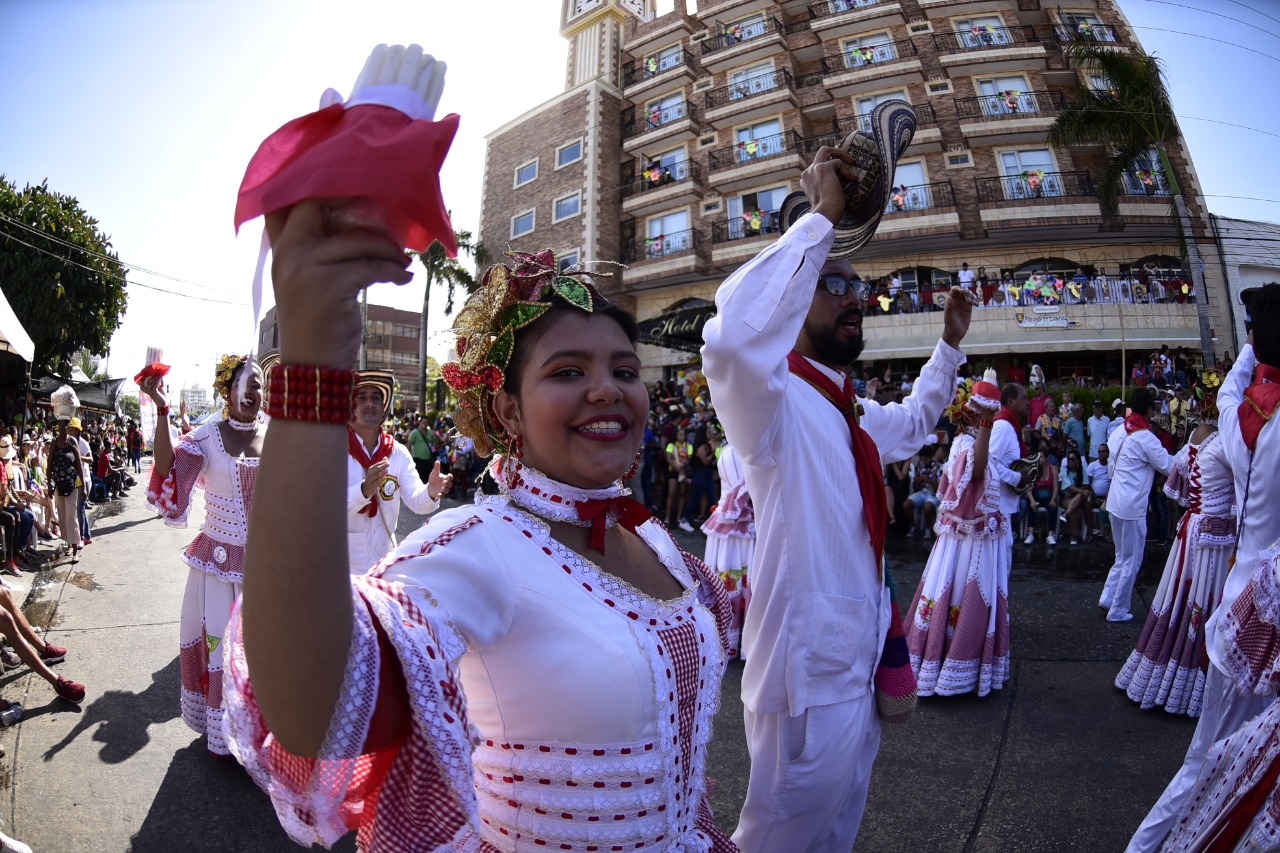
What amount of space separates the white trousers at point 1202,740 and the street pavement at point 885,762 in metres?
0.48

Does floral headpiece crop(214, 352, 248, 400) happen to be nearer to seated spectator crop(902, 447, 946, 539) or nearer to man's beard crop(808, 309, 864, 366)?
man's beard crop(808, 309, 864, 366)

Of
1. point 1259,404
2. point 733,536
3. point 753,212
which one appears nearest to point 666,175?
point 753,212

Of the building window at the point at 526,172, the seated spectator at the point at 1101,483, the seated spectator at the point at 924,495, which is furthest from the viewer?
the building window at the point at 526,172

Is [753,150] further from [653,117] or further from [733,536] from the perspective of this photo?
[733,536]

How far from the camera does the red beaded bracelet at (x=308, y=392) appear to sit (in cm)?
83

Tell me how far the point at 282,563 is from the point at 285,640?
0.09 metres

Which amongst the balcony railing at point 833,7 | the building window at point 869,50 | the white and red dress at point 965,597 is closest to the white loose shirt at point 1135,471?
the white and red dress at point 965,597

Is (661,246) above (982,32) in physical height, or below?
below

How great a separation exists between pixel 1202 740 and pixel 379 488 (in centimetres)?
394

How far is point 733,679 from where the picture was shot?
5387mm

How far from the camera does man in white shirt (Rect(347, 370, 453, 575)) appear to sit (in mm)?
4195

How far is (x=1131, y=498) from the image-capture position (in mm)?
6871

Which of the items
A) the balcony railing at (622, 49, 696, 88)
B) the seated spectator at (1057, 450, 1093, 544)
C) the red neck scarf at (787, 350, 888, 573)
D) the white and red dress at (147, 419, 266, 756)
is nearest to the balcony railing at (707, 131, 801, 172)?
the balcony railing at (622, 49, 696, 88)

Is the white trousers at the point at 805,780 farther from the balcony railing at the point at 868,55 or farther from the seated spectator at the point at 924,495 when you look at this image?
the balcony railing at the point at 868,55
